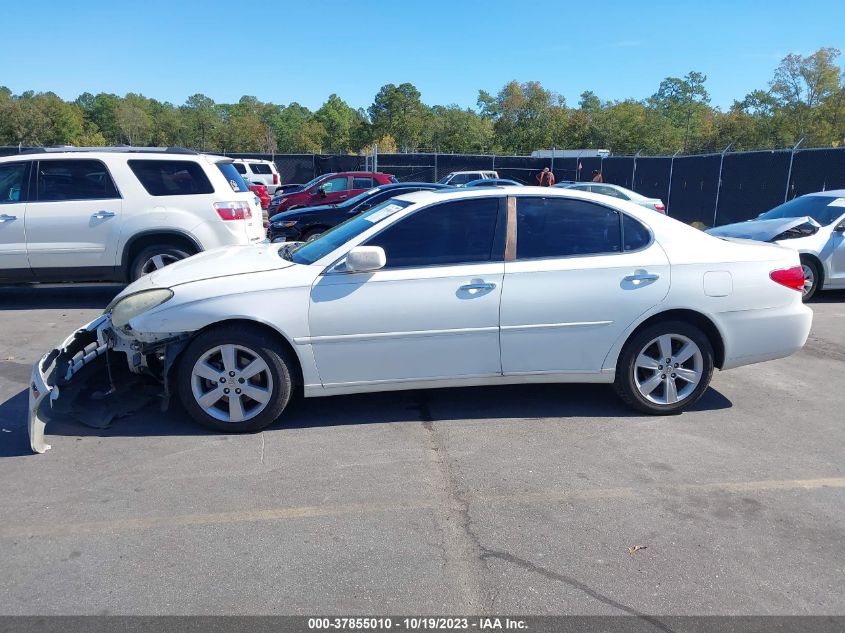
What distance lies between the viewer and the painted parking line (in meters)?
3.58

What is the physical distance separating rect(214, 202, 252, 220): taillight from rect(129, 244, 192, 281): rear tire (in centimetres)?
66

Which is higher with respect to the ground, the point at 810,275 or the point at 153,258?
the point at 153,258

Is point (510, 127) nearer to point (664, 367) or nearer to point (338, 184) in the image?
point (338, 184)

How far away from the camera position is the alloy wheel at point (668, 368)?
16.6ft

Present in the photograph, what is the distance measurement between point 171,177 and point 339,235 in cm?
446

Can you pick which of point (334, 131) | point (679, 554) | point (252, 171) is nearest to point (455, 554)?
point (679, 554)

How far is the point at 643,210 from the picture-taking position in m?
5.24

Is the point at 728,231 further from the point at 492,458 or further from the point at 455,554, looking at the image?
the point at 455,554

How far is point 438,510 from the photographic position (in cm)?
377

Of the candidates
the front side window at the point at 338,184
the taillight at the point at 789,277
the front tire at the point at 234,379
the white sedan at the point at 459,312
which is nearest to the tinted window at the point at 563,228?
the white sedan at the point at 459,312

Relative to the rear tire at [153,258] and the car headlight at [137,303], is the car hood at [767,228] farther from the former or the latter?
the car headlight at [137,303]

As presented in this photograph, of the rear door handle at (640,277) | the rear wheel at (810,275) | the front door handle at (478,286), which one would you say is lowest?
the rear wheel at (810,275)

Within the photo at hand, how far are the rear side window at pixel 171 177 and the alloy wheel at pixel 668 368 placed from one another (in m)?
6.02

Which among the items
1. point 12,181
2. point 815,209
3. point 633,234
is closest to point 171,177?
point 12,181
